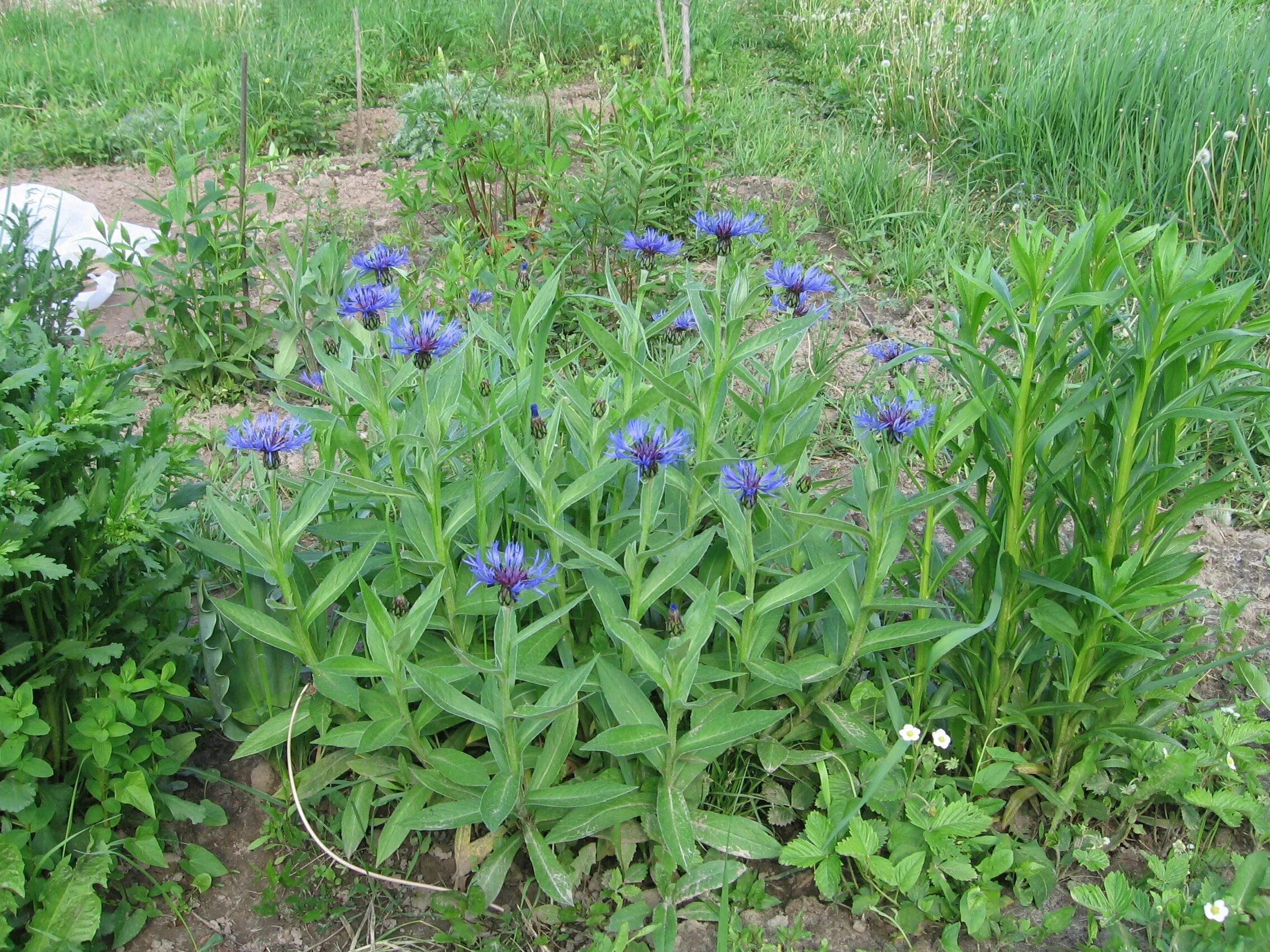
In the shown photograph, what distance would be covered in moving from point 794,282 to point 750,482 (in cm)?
51

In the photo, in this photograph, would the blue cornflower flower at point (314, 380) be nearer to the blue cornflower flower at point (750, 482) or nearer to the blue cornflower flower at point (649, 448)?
the blue cornflower flower at point (649, 448)

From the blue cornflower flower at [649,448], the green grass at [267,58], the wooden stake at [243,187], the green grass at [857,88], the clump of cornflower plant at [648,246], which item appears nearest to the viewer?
the blue cornflower flower at [649,448]

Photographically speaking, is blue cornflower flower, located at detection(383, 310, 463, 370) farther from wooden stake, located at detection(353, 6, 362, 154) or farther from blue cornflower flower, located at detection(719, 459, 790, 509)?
wooden stake, located at detection(353, 6, 362, 154)

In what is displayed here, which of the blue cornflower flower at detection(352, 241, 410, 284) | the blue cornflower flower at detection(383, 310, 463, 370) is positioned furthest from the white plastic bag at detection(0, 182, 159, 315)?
the blue cornflower flower at detection(383, 310, 463, 370)

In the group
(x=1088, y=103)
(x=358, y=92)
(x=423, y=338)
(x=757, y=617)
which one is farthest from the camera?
(x=358, y=92)

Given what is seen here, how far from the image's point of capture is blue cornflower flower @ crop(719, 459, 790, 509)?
1.82m

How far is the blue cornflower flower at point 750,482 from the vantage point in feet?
5.97

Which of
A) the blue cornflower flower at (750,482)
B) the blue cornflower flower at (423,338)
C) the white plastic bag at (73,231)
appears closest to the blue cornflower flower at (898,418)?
the blue cornflower flower at (750,482)

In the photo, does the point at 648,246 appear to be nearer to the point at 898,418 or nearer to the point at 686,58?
the point at 898,418

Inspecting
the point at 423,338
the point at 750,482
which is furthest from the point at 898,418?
the point at 423,338

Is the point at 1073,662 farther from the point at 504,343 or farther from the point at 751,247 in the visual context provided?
the point at 751,247

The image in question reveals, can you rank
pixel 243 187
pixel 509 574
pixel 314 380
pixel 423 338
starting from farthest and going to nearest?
1. pixel 243 187
2. pixel 314 380
3. pixel 423 338
4. pixel 509 574

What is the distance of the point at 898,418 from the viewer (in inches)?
72.1

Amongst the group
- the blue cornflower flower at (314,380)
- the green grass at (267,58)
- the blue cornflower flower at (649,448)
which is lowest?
the green grass at (267,58)
